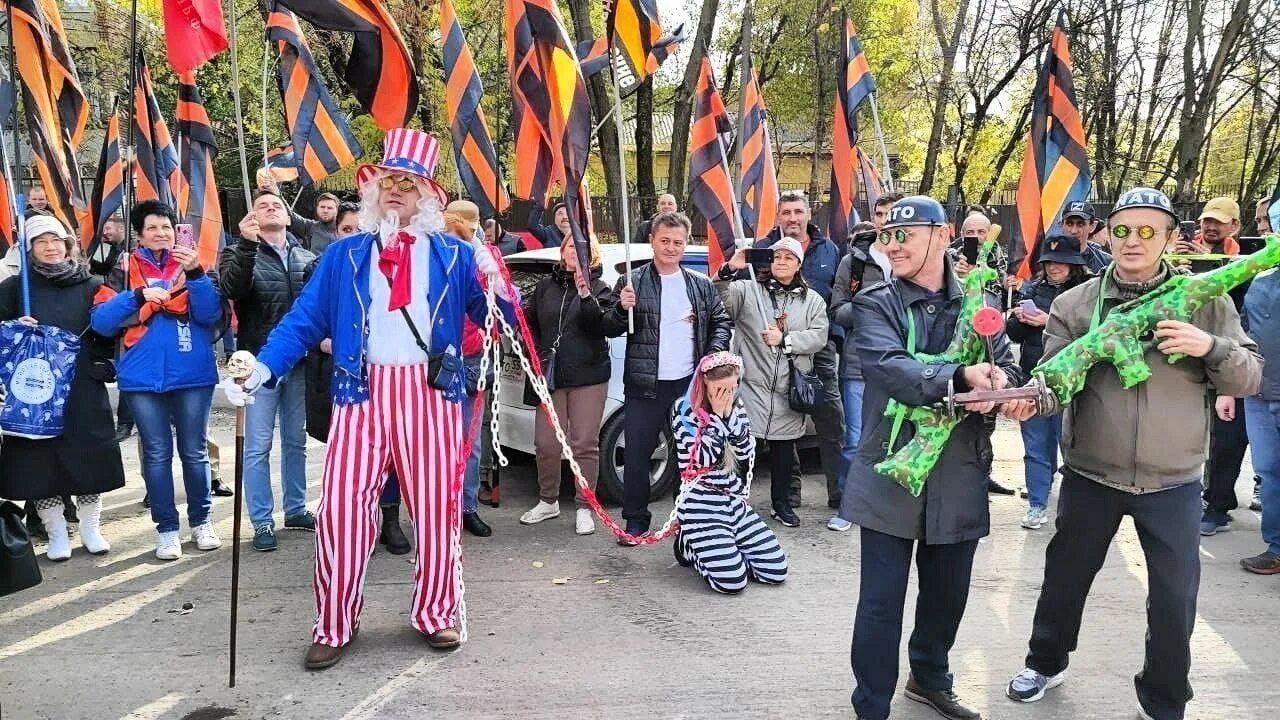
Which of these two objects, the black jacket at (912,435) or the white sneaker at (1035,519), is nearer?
the black jacket at (912,435)

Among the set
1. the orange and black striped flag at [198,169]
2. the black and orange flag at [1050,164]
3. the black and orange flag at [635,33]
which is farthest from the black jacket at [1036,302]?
the orange and black striped flag at [198,169]

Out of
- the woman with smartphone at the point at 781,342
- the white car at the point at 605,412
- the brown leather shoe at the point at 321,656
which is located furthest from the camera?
the white car at the point at 605,412

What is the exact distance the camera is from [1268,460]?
525 cm

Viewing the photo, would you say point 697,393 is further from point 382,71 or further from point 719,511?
point 382,71

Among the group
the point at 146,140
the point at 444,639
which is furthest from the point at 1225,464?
the point at 146,140

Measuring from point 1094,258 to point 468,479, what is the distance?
439 centimetres

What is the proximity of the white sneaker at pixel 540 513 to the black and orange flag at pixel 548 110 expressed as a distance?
5.73 feet

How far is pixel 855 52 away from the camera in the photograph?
773 cm

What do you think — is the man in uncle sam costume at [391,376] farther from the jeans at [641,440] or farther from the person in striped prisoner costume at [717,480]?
the jeans at [641,440]

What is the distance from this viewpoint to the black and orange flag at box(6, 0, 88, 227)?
5449mm

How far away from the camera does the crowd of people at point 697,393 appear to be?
3.31 m

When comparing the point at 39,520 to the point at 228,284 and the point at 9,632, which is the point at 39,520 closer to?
the point at 9,632

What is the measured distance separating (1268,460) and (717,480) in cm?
310

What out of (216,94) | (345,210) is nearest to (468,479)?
(345,210)
